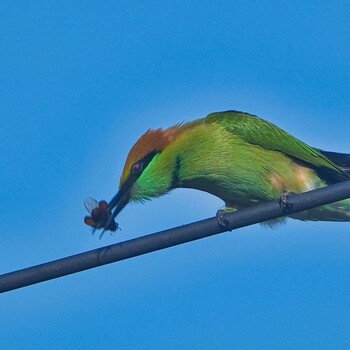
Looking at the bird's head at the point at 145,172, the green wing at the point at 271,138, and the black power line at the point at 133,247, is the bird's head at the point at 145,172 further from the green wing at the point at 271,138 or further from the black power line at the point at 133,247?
the black power line at the point at 133,247

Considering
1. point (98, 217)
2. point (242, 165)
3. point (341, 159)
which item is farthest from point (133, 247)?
point (341, 159)

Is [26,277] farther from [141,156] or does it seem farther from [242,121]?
[242,121]

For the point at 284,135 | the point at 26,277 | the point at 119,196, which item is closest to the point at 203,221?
the point at 26,277

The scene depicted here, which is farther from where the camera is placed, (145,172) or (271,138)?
(271,138)

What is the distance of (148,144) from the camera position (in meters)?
5.59

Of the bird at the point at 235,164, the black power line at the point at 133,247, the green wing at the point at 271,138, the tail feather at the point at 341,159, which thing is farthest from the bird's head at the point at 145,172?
the black power line at the point at 133,247

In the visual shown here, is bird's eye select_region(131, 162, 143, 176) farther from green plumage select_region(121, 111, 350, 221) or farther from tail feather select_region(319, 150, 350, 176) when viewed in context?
tail feather select_region(319, 150, 350, 176)

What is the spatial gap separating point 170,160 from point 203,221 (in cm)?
204

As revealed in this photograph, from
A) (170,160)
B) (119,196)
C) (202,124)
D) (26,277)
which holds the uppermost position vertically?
(202,124)

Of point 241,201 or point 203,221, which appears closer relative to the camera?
point 203,221

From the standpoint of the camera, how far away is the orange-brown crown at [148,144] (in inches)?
214

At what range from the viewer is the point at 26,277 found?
3453 millimetres

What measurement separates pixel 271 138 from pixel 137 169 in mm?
927

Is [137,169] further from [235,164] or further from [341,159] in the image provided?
[341,159]
